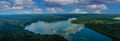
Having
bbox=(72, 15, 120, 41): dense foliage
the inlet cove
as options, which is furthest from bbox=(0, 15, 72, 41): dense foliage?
bbox=(72, 15, 120, 41): dense foliage

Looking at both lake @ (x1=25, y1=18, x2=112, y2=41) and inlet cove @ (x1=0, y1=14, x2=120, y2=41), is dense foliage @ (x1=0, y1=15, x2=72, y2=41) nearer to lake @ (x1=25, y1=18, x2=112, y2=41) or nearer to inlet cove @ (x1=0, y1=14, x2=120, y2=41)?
inlet cove @ (x1=0, y1=14, x2=120, y2=41)

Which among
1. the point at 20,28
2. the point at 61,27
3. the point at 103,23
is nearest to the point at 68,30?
the point at 61,27

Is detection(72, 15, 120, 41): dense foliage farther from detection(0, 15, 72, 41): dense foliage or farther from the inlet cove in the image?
detection(0, 15, 72, 41): dense foliage

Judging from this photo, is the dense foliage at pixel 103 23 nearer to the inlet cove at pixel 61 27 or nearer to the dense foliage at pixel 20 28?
→ the inlet cove at pixel 61 27

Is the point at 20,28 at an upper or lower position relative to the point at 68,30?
upper

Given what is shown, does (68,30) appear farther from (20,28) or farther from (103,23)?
(20,28)

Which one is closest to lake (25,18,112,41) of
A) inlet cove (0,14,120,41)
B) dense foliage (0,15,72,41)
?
inlet cove (0,14,120,41)

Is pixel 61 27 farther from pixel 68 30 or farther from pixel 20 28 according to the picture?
pixel 20 28

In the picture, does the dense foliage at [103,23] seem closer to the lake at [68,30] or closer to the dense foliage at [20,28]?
the lake at [68,30]

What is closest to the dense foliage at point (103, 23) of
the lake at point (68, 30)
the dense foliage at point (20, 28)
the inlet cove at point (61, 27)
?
the inlet cove at point (61, 27)
